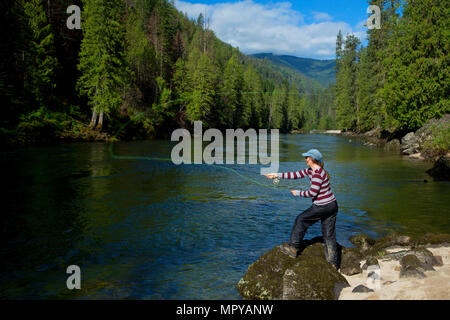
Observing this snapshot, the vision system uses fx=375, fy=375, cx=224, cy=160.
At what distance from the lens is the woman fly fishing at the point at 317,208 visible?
22.1ft

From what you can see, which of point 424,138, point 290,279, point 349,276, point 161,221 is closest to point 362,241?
point 349,276

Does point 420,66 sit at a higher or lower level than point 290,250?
higher

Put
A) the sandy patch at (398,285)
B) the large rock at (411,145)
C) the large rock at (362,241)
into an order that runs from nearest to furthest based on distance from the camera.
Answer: the sandy patch at (398,285) < the large rock at (362,241) < the large rock at (411,145)

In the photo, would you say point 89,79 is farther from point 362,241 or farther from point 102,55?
point 362,241

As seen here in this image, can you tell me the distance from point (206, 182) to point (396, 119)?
2473 centimetres

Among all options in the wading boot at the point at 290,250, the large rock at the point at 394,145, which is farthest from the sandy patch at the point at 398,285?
the large rock at the point at 394,145

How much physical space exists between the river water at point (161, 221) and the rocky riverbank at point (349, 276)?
72 cm

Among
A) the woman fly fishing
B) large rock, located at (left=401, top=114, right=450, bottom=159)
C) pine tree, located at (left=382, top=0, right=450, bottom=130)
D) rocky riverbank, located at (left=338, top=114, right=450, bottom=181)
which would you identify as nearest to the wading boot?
the woman fly fishing

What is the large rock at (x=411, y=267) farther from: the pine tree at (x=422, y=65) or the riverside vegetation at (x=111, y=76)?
the pine tree at (x=422, y=65)

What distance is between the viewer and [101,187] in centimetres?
1576

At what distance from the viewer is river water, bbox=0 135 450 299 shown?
281 inches

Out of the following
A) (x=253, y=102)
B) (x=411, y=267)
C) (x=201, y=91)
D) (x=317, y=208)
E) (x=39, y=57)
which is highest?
(x=253, y=102)

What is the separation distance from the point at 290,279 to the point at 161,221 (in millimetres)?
5692

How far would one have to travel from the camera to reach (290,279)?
629cm
